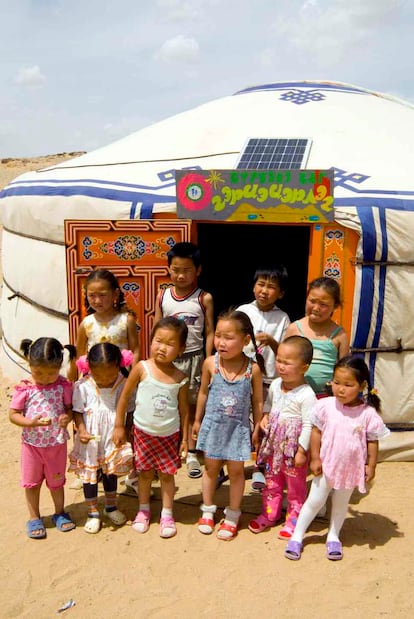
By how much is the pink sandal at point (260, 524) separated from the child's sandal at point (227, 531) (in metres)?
0.09

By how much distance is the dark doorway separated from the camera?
20.1 ft

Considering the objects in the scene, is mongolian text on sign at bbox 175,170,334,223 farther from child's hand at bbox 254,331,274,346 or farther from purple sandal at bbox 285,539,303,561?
purple sandal at bbox 285,539,303,561

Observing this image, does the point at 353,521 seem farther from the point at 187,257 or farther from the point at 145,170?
the point at 145,170

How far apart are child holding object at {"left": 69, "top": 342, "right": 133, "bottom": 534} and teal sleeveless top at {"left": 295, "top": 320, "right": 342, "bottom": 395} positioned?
958 millimetres

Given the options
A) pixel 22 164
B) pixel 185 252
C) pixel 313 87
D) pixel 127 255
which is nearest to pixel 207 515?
pixel 185 252

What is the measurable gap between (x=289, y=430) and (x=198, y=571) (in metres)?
0.74

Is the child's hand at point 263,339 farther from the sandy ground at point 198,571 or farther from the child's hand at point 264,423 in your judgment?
the sandy ground at point 198,571

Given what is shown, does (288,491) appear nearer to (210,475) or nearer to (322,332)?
(210,475)

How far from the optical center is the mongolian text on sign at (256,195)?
11.0ft

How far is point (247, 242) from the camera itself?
6363 mm

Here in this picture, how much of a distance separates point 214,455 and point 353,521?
907 millimetres

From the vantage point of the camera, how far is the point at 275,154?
401 cm

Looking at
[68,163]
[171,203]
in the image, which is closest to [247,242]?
[68,163]

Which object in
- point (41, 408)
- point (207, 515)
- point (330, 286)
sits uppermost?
point (330, 286)
